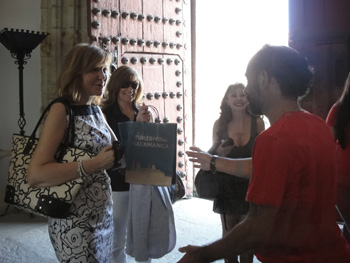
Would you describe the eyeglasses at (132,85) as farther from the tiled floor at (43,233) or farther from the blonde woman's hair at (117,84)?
the tiled floor at (43,233)

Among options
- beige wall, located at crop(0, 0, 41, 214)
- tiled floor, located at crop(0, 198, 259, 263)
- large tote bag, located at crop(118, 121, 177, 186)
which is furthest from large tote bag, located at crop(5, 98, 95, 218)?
beige wall, located at crop(0, 0, 41, 214)

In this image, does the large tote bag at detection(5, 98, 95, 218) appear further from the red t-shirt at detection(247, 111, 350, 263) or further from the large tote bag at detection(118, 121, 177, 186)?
the red t-shirt at detection(247, 111, 350, 263)

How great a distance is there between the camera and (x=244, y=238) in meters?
1.10

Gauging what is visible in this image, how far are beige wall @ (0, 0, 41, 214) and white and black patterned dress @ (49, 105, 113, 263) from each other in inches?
112

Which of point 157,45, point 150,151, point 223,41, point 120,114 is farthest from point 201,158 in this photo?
point 223,41

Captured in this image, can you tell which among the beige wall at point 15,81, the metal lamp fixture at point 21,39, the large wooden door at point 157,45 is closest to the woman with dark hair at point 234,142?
the large wooden door at point 157,45

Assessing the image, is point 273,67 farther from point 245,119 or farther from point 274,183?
point 245,119

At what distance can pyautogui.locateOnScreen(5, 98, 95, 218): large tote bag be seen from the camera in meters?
1.62

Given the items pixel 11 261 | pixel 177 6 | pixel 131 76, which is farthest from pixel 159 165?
pixel 177 6

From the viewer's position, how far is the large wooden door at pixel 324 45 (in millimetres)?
1472

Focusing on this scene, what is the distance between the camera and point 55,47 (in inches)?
159

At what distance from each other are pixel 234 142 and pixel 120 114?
74 cm

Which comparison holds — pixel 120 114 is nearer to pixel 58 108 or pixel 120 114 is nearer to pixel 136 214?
pixel 136 214

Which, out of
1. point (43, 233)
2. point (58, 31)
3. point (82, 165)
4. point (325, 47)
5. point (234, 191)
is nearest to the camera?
point (325, 47)
